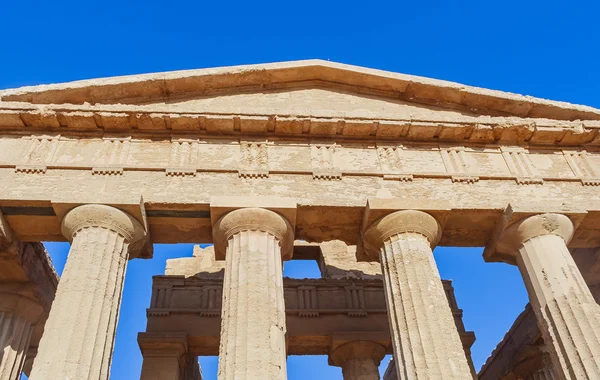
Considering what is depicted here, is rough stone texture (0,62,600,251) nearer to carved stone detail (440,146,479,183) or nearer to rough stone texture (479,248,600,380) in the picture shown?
carved stone detail (440,146,479,183)

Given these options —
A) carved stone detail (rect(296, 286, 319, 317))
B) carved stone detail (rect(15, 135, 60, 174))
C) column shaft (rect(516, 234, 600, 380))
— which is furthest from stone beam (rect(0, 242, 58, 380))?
column shaft (rect(516, 234, 600, 380))

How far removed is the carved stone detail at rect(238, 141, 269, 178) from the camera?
1171 centimetres

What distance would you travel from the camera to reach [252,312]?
9.38 metres

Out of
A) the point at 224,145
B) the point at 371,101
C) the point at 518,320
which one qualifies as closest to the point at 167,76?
the point at 224,145

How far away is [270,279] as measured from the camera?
9.99 meters

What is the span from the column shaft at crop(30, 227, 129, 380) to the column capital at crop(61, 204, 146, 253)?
0.09 metres

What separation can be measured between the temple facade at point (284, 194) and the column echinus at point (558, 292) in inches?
1.4

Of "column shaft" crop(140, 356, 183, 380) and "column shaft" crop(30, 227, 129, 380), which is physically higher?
"column shaft" crop(140, 356, 183, 380)

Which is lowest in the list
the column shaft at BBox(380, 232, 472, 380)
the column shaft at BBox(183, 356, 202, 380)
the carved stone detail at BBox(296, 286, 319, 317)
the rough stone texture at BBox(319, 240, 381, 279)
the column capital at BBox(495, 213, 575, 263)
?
the column shaft at BBox(380, 232, 472, 380)

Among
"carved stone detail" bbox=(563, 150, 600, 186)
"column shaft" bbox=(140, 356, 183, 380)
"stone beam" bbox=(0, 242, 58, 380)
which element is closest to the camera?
"stone beam" bbox=(0, 242, 58, 380)

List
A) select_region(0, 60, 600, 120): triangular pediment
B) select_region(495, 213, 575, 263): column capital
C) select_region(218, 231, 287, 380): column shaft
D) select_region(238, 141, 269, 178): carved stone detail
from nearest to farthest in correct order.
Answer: select_region(218, 231, 287, 380): column shaft < select_region(495, 213, 575, 263): column capital < select_region(238, 141, 269, 178): carved stone detail < select_region(0, 60, 600, 120): triangular pediment

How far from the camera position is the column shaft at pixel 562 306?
31.0ft

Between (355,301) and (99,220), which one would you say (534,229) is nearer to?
(355,301)

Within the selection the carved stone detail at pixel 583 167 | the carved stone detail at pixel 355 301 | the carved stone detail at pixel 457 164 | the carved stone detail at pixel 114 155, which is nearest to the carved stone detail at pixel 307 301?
the carved stone detail at pixel 355 301
